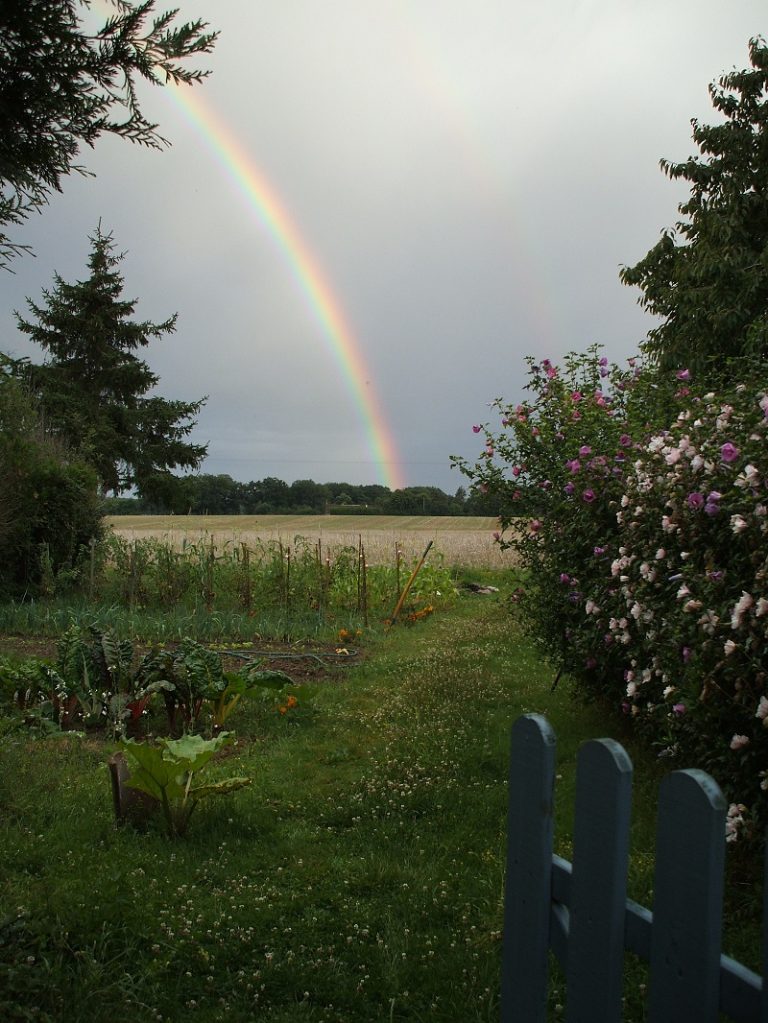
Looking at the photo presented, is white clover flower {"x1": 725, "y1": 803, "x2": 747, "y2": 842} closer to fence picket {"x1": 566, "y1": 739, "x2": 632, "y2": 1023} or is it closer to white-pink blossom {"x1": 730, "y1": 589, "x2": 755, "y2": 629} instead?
white-pink blossom {"x1": 730, "y1": 589, "x2": 755, "y2": 629}

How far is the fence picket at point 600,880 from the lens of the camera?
4.39ft

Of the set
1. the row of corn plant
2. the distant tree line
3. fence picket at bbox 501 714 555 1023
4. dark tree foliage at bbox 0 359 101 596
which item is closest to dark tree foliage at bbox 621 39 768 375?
the row of corn plant

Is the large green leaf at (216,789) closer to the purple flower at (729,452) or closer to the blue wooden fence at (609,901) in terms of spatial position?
the blue wooden fence at (609,901)

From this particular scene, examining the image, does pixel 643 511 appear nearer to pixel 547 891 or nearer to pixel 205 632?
pixel 547 891

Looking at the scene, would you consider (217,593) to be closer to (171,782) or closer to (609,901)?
(171,782)

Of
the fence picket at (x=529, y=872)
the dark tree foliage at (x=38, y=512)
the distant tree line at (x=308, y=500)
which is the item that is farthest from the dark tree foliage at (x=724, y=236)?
the distant tree line at (x=308, y=500)

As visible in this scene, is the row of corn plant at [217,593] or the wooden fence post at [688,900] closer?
the wooden fence post at [688,900]

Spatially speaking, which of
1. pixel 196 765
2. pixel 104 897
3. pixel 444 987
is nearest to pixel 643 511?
pixel 444 987

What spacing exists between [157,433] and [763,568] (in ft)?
89.8

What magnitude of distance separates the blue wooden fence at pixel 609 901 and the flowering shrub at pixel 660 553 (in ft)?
4.48

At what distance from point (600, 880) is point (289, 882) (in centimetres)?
233

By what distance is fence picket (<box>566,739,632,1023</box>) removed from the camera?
4.39ft

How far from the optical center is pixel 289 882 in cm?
334

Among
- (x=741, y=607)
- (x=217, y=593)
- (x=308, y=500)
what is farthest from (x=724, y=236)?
(x=308, y=500)
